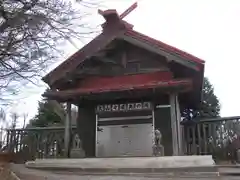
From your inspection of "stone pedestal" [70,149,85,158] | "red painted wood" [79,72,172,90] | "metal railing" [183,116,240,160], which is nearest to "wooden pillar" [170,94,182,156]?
"red painted wood" [79,72,172,90]

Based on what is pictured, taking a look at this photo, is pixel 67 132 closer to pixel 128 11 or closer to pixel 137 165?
pixel 137 165

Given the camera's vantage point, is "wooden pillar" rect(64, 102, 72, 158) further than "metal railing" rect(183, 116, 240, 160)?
No

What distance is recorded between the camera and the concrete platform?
1150cm

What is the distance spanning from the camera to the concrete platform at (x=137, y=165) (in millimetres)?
11500

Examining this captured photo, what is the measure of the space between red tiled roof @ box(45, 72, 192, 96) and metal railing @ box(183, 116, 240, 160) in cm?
309

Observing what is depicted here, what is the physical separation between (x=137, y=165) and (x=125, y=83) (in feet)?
14.9

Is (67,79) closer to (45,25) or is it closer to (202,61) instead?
(202,61)

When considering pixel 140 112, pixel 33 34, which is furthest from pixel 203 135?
pixel 33 34

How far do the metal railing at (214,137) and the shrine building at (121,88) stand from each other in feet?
4.56

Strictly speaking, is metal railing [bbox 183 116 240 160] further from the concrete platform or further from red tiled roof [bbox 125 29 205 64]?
the concrete platform

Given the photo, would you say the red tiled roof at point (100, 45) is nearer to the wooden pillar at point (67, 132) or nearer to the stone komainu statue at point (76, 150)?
the wooden pillar at point (67, 132)

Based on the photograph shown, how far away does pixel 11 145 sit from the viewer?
17.9 meters

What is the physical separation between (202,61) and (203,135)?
3942mm

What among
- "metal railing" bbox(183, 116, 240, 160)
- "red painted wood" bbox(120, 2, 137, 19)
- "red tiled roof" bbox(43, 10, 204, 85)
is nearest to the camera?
"red tiled roof" bbox(43, 10, 204, 85)
